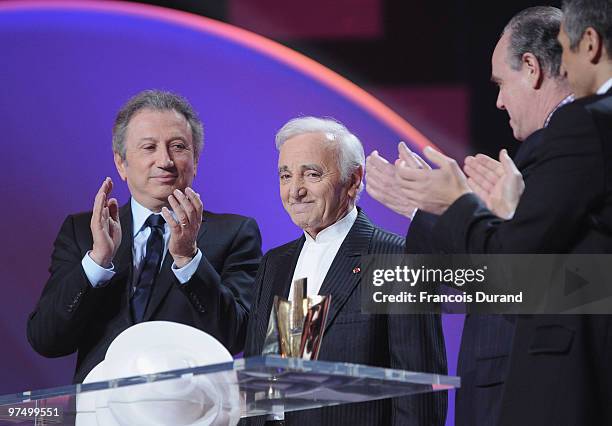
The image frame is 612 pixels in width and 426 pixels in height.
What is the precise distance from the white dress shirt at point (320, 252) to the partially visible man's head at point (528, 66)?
2.12 ft

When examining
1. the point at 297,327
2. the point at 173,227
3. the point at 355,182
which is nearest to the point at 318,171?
the point at 355,182

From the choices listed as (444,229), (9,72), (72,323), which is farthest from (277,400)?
(9,72)

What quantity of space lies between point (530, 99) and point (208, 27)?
1783 mm

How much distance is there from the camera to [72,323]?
11.0 feet

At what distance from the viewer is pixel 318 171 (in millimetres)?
3234

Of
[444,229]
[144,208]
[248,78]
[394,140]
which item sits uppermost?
[248,78]

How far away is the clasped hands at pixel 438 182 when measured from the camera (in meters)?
2.13

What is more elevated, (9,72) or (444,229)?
(9,72)

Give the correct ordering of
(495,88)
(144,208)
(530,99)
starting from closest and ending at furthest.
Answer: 1. (530,99)
2. (144,208)
3. (495,88)

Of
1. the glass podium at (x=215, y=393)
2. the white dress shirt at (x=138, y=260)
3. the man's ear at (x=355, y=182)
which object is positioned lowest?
the glass podium at (x=215, y=393)

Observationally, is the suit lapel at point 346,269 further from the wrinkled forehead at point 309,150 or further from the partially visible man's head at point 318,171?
the wrinkled forehead at point 309,150

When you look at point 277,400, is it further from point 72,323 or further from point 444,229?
point 72,323

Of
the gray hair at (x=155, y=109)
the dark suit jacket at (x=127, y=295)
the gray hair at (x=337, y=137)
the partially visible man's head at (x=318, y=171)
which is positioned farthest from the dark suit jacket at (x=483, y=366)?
the gray hair at (x=155, y=109)

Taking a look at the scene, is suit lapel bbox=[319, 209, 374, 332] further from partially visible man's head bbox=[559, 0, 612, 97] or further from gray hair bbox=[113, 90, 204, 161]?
partially visible man's head bbox=[559, 0, 612, 97]
